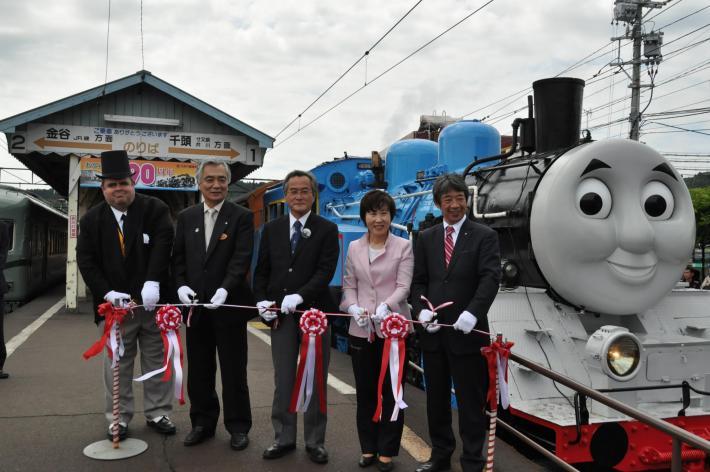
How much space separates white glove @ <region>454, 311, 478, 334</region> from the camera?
3.03 meters

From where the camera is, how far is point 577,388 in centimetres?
278

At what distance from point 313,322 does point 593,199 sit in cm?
218

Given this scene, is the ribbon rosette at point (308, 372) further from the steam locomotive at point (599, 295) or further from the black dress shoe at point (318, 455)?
the steam locomotive at point (599, 295)

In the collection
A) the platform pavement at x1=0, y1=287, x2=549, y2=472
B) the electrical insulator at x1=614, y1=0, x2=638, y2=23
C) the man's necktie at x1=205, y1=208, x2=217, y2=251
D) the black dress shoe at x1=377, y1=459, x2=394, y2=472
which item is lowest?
the platform pavement at x1=0, y1=287, x2=549, y2=472

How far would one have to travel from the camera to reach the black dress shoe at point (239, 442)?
3611mm

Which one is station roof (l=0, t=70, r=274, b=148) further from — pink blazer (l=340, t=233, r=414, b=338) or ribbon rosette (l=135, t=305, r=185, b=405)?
pink blazer (l=340, t=233, r=414, b=338)

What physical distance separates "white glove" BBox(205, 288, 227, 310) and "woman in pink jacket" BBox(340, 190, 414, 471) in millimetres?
719

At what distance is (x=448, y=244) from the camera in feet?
11.0

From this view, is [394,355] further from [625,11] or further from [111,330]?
[625,11]

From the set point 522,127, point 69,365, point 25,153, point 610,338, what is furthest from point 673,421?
point 25,153

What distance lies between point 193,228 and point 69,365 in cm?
347

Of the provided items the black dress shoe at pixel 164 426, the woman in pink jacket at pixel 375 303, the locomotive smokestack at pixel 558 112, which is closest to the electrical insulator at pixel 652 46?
the locomotive smokestack at pixel 558 112

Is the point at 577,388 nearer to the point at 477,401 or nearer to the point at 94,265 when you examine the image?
the point at 477,401

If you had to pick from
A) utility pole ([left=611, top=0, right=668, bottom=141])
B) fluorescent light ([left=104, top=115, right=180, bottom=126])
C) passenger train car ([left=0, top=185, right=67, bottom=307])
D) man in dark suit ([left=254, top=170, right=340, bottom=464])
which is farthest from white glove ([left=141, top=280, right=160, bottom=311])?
utility pole ([left=611, top=0, right=668, bottom=141])
